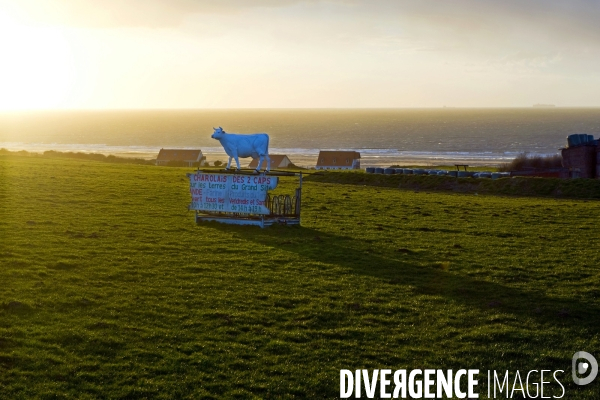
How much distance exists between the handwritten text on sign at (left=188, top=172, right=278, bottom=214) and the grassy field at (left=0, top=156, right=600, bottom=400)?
115cm

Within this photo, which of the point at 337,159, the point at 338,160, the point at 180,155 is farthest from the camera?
the point at 337,159

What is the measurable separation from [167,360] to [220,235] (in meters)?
13.6

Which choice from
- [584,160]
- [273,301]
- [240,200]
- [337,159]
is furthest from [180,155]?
[273,301]

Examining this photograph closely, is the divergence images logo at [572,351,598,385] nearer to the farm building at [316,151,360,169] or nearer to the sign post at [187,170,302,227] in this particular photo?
the sign post at [187,170,302,227]

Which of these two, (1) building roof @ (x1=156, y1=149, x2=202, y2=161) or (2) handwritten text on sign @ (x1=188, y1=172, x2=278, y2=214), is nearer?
(2) handwritten text on sign @ (x1=188, y1=172, x2=278, y2=214)

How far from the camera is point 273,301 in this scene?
1809 cm

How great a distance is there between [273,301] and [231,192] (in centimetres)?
1257

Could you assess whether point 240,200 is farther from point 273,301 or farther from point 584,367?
point 584,367

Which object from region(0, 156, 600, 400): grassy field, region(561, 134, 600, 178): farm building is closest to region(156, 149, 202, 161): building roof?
region(561, 134, 600, 178): farm building

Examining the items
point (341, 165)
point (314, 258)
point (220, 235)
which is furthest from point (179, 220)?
point (341, 165)

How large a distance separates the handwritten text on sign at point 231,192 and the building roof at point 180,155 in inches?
3754

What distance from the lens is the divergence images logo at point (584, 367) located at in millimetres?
13490

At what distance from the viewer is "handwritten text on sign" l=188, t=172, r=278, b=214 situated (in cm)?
2941

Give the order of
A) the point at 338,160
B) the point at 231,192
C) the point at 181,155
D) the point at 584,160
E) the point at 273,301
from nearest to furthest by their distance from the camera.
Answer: the point at 273,301 → the point at 231,192 → the point at 584,160 → the point at 181,155 → the point at 338,160
